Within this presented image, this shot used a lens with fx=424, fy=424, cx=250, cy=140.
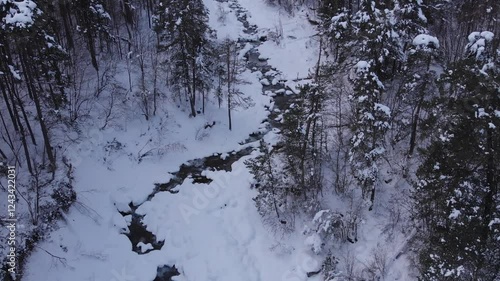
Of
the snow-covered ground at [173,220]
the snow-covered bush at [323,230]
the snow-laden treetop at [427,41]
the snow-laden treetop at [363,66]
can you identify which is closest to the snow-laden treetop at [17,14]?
the snow-covered ground at [173,220]

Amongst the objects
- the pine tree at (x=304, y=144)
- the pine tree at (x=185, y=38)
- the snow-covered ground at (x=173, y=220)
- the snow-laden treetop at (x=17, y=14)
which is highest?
the snow-laden treetop at (x=17, y=14)

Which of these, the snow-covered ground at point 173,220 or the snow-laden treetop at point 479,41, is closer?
the snow-laden treetop at point 479,41

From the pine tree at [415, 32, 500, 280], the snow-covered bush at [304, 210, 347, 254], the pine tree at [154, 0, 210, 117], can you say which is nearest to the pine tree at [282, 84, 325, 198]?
the snow-covered bush at [304, 210, 347, 254]

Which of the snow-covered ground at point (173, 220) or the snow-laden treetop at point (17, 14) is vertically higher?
the snow-laden treetop at point (17, 14)

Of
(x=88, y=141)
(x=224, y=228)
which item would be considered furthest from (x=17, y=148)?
(x=224, y=228)

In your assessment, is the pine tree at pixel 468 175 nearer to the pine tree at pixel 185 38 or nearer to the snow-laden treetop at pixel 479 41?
the snow-laden treetop at pixel 479 41

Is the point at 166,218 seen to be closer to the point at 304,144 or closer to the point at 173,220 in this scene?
the point at 173,220

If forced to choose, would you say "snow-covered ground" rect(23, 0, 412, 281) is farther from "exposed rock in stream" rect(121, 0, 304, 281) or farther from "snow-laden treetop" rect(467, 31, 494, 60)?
"snow-laden treetop" rect(467, 31, 494, 60)

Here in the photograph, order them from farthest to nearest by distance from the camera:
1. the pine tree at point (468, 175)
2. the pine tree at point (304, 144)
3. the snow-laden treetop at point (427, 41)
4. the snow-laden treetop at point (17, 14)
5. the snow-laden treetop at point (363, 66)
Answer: the pine tree at point (304, 144) → the snow-laden treetop at point (363, 66) → the snow-laden treetop at point (427, 41) → the snow-laden treetop at point (17, 14) → the pine tree at point (468, 175)
